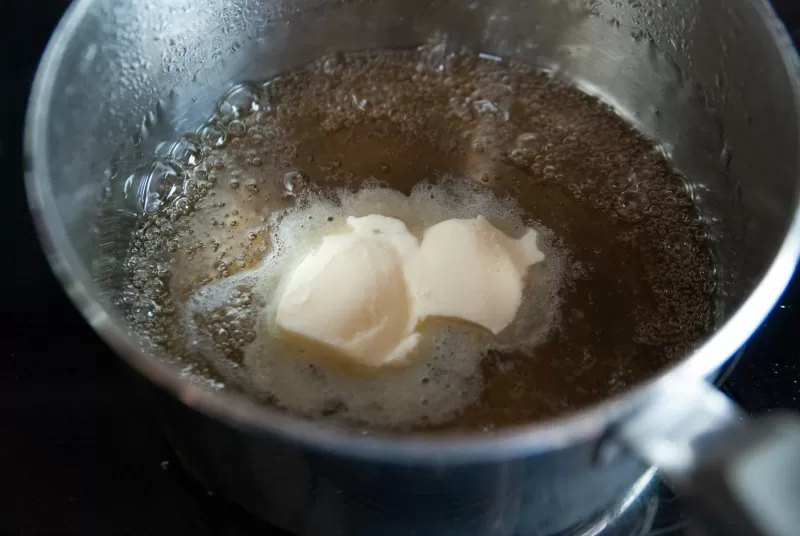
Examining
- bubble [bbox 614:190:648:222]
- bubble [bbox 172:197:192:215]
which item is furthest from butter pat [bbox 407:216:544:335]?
bubble [bbox 172:197:192:215]

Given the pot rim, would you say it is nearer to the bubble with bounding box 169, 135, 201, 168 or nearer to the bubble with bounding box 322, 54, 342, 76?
the bubble with bounding box 169, 135, 201, 168

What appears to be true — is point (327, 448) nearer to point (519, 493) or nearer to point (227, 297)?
point (519, 493)

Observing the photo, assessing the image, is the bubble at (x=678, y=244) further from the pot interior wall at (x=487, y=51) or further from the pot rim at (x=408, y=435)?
the pot rim at (x=408, y=435)

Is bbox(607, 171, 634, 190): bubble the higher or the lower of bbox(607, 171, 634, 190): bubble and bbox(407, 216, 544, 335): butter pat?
the higher

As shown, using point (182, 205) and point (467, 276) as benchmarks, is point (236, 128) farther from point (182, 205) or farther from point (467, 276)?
point (467, 276)

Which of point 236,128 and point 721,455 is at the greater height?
point 721,455

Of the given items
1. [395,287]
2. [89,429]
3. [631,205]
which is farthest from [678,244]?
[89,429]

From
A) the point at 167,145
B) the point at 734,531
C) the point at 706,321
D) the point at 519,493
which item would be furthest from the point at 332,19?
the point at 734,531

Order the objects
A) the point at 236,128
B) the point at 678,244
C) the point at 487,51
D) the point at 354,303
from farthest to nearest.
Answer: the point at 487,51, the point at 236,128, the point at 678,244, the point at 354,303
